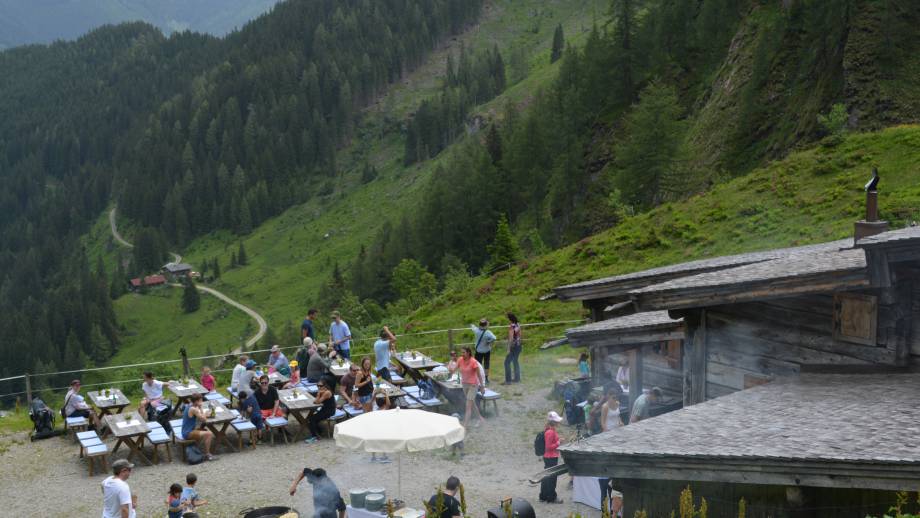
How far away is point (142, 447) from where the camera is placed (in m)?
19.8

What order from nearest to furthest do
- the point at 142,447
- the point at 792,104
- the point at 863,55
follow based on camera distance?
the point at 142,447, the point at 863,55, the point at 792,104

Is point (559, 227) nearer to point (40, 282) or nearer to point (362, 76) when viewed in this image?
point (362, 76)

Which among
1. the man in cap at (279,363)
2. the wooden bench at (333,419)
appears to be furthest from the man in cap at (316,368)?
the wooden bench at (333,419)

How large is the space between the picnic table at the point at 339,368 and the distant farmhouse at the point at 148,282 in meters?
144

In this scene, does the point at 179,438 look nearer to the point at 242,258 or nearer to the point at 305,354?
the point at 305,354

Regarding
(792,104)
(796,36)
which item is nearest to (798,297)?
(792,104)

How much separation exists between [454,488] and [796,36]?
4330 cm

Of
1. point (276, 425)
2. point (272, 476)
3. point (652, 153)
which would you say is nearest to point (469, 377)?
point (276, 425)

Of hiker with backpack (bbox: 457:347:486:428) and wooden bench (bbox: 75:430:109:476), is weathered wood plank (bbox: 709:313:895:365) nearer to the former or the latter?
hiker with backpack (bbox: 457:347:486:428)

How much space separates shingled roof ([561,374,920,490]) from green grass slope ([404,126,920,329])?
19.0 meters

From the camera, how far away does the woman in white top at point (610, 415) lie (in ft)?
57.4

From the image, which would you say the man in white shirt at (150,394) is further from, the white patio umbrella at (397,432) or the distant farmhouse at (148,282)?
the distant farmhouse at (148,282)

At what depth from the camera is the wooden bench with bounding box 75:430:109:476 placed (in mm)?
18734

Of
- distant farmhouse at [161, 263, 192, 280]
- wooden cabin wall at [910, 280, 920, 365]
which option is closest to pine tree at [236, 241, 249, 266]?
distant farmhouse at [161, 263, 192, 280]
